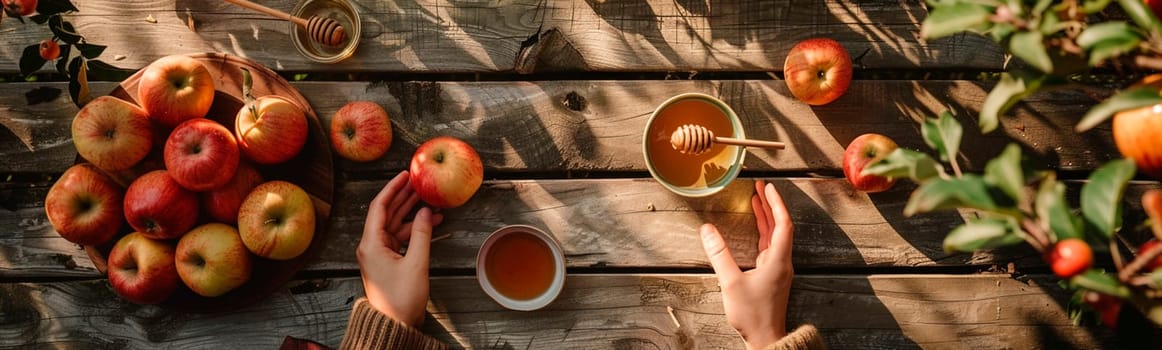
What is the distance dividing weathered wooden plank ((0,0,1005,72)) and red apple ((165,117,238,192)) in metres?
0.30

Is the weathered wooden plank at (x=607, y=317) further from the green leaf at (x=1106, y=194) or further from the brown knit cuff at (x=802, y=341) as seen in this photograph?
the green leaf at (x=1106, y=194)

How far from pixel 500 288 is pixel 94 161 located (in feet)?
3.35

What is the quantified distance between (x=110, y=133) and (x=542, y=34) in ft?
3.56

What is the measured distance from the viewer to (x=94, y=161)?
5.30ft

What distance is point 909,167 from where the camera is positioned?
1.12m

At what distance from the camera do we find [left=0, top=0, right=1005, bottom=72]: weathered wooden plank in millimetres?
1813

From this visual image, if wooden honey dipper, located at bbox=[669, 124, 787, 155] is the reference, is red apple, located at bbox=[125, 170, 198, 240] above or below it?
below

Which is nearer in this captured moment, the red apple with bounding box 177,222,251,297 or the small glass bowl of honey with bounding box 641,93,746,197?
the red apple with bounding box 177,222,251,297

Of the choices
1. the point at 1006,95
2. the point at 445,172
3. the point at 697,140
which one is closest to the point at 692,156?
the point at 697,140

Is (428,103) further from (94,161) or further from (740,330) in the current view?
(740,330)

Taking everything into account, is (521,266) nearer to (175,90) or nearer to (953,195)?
(175,90)

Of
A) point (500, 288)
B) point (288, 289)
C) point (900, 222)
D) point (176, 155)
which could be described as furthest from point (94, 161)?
point (900, 222)

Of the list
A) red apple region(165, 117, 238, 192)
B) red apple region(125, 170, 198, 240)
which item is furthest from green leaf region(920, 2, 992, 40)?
red apple region(125, 170, 198, 240)

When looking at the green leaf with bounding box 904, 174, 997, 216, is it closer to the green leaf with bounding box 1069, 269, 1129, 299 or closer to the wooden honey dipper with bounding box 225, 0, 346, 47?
the green leaf with bounding box 1069, 269, 1129, 299
